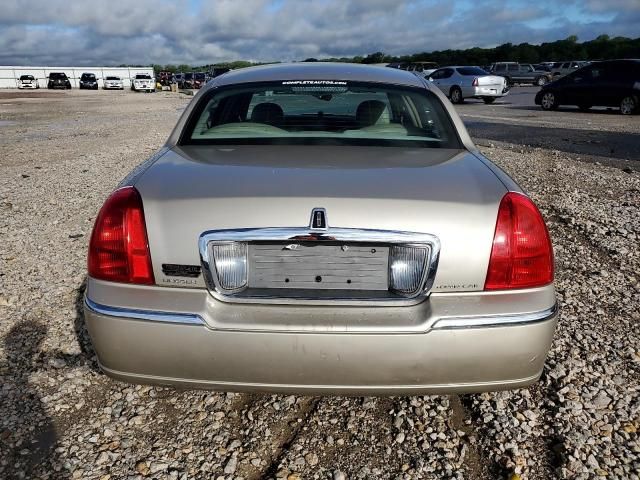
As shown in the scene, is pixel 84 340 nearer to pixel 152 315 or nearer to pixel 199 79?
pixel 152 315

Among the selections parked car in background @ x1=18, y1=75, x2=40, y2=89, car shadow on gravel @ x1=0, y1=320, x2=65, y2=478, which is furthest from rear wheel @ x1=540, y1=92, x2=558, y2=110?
parked car in background @ x1=18, y1=75, x2=40, y2=89

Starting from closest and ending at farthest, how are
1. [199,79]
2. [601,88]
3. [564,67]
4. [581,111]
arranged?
[601,88]
[581,111]
[564,67]
[199,79]

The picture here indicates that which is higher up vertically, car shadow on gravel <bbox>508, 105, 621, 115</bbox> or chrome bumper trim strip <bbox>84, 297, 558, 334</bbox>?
chrome bumper trim strip <bbox>84, 297, 558, 334</bbox>

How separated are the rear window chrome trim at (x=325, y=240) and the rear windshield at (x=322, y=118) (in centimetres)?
91

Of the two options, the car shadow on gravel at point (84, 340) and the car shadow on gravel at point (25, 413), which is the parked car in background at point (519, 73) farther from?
the car shadow on gravel at point (25, 413)

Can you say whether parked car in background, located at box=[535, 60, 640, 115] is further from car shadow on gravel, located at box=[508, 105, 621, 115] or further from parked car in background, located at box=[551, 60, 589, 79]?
parked car in background, located at box=[551, 60, 589, 79]

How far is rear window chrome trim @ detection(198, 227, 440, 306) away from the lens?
6.15 feet

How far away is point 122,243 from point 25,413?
43.8 inches

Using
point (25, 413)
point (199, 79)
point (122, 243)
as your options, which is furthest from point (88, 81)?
point (122, 243)

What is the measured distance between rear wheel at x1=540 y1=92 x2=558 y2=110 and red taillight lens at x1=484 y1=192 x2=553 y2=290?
19144 millimetres

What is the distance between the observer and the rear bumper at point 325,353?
6.25ft

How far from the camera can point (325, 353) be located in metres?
1.91

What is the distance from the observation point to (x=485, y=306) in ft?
6.38

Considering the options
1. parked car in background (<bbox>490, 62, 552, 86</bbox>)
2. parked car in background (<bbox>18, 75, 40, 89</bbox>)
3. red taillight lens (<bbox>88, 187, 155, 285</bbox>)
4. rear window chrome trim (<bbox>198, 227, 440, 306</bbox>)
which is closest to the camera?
rear window chrome trim (<bbox>198, 227, 440, 306</bbox>)
